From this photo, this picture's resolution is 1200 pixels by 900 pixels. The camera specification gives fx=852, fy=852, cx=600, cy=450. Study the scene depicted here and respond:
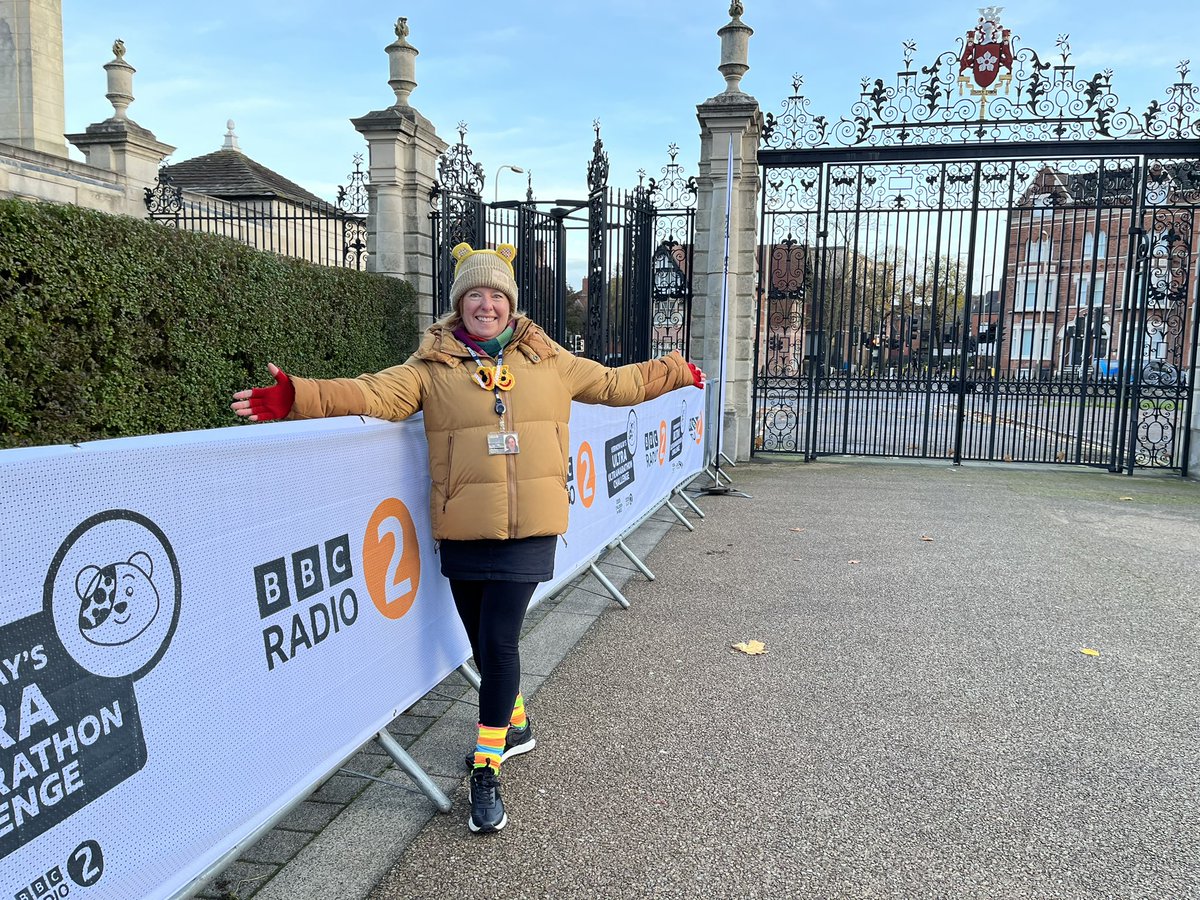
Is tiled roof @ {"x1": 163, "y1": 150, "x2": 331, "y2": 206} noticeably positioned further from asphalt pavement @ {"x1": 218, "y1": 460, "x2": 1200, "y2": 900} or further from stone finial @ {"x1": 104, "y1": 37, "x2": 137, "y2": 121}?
asphalt pavement @ {"x1": 218, "y1": 460, "x2": 1200, "y2": 900}

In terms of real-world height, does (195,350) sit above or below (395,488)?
above

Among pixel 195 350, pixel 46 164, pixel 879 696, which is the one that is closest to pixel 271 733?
pixel 879 696

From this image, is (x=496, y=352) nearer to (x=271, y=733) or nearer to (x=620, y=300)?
(x=271, y=733)

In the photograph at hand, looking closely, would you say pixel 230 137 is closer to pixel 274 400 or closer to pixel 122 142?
pixel 122 142

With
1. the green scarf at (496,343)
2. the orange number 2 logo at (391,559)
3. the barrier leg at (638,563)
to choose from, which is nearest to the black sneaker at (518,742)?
the orange number 2 logo at (391,559)

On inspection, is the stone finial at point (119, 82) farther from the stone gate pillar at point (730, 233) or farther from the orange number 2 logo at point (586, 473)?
the orange number 2 logo at point (586, 473)

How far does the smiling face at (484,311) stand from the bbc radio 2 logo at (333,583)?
0.69m

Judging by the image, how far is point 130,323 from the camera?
6.07 metres

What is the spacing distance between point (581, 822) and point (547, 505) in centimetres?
113

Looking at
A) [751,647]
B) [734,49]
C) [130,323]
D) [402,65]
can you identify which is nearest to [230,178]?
[402,65]

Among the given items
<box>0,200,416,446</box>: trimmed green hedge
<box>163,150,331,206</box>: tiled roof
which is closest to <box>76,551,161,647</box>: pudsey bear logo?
<box>0,200,416,446</box>: trimmed green hedge

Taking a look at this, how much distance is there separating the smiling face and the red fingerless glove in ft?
2.42

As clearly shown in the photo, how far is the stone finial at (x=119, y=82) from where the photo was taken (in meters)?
17.5

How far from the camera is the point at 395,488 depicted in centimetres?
301
